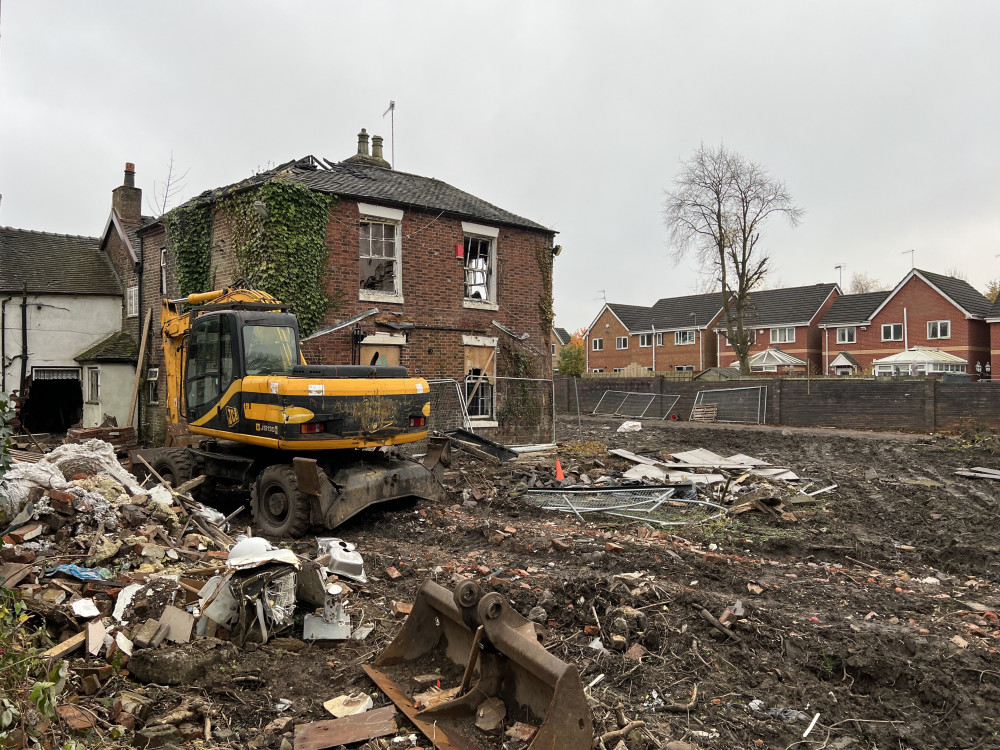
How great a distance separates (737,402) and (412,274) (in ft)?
57.2

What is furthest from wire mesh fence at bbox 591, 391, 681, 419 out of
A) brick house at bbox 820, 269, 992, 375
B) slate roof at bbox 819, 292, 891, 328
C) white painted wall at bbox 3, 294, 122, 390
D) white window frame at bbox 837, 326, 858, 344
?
white window frame at bbox 837, 326, 858, 344

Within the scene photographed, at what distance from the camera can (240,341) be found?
886cm

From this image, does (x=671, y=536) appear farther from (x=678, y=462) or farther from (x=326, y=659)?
(x=678, y=462)

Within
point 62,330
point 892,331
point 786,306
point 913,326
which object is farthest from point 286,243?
point 786,306

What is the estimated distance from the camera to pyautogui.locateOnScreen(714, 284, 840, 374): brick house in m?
46.9

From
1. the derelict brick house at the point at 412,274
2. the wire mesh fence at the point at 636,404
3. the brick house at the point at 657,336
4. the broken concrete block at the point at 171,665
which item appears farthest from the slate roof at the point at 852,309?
the broken concrete block at the point at 171,665

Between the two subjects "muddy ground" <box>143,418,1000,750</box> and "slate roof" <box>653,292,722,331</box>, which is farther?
"slate roof" <box>653,292,722,331</box>

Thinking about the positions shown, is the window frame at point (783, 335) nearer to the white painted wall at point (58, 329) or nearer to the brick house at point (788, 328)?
the brick house at point (788, 328)

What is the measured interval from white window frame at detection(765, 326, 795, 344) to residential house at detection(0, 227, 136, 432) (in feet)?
141

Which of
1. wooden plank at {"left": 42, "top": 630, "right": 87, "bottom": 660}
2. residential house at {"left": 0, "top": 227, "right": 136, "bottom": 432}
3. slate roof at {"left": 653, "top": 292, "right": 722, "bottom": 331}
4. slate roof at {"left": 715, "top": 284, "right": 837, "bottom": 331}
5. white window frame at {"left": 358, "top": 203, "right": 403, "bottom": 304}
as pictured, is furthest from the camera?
slate roof at {"left": 653, "top": 292, "right": 722, "bottom": 331}

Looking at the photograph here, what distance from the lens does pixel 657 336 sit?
55812 millimetres

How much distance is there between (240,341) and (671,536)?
20.2 feet

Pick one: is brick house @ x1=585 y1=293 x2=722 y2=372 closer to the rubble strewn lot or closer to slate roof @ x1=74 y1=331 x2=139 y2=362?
slate roof @ x1=74 y1=331 x2=139 y2=362

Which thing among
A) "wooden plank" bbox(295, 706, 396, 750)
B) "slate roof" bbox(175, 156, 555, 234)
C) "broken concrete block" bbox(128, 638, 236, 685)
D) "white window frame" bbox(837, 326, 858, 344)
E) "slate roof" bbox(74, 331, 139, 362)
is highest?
"slate roof" bbox(175, 156, 555, 234)
